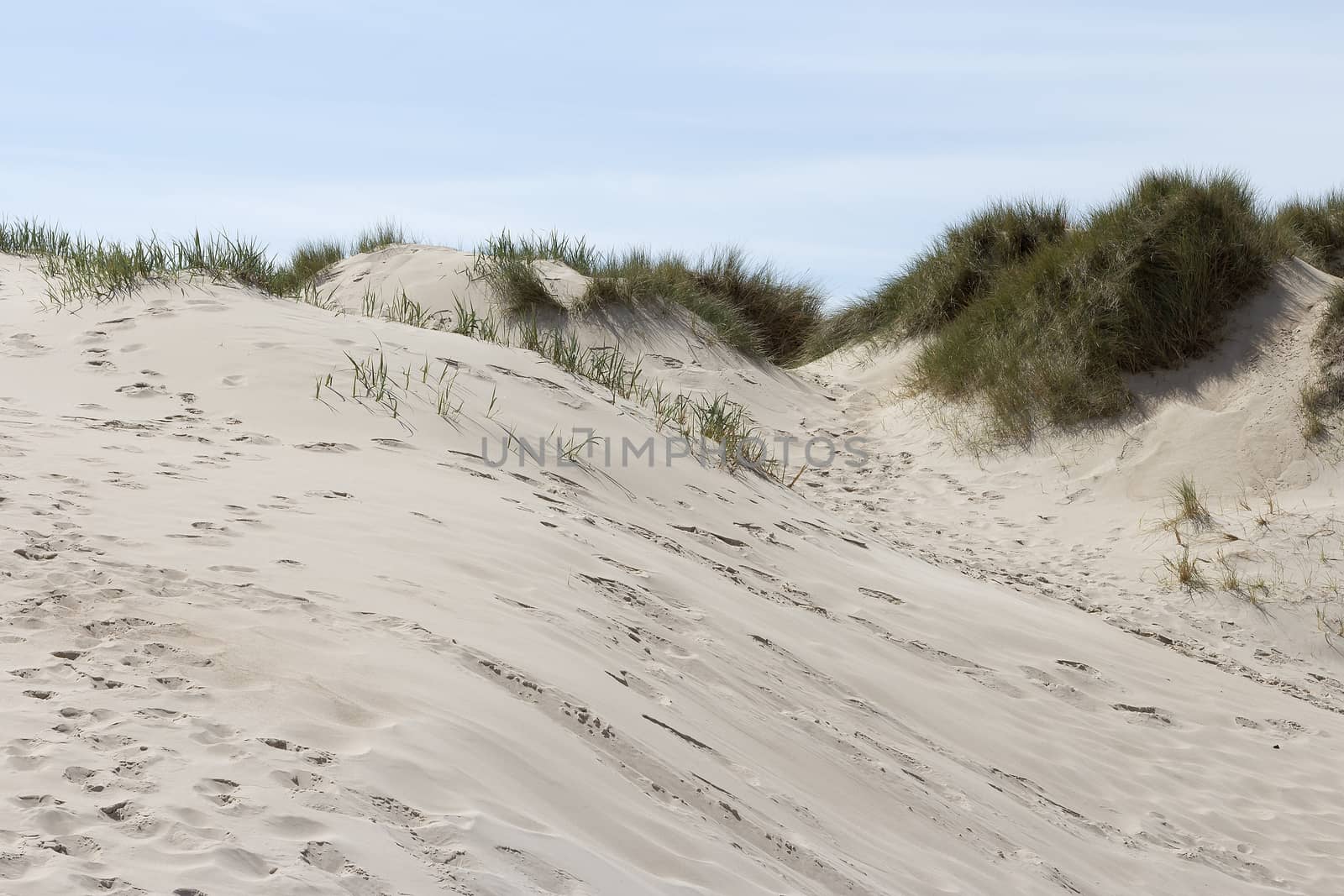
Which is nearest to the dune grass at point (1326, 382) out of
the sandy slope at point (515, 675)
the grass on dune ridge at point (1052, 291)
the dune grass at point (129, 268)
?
the grass on dune ridge at point (1052, 291)

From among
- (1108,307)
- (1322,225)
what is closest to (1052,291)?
(1108,307)

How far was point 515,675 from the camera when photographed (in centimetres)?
280

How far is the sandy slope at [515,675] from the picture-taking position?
201 centimetres

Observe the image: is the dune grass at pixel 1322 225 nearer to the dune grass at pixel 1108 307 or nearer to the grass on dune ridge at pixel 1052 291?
the grass on dune ridge at pixel 1052 291

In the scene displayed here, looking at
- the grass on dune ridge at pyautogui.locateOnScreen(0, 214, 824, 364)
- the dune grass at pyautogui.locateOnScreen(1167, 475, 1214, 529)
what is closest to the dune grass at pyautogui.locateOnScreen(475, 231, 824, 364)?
the grass on dune ridge at pyautogui.locateOnScreen(0, 214, 824, 364)

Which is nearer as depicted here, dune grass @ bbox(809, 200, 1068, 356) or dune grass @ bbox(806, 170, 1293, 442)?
dune grass @ bbox(806, 170, 1293, 442)

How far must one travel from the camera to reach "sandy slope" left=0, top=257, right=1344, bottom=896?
2014 mm

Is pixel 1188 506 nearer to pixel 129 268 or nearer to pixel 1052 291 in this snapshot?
pixel 1052 291

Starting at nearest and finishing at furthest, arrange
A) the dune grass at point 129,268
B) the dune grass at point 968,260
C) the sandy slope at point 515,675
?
1. the sandy slope at point 515,675
2. the dune grass at point 129,268
3. the dune grass at point 968,260

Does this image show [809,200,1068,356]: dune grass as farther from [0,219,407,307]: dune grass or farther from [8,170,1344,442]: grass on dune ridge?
[0,219,407,307]: dune grass

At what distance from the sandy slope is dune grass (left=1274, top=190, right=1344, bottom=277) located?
7.81 metres

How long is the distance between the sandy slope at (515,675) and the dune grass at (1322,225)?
781 centimetres

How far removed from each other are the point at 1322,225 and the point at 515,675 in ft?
43.7

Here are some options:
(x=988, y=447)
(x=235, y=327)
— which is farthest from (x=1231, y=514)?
(x=235, y=327)
